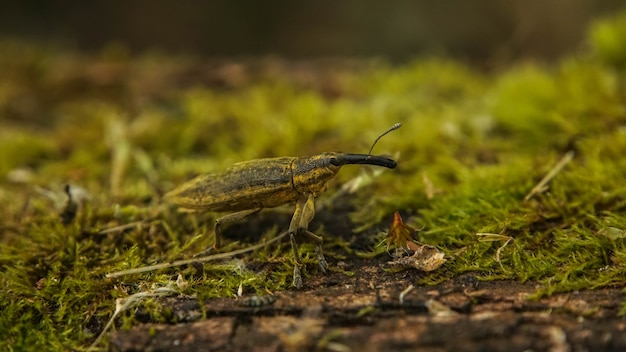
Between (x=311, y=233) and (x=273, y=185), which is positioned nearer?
(x=311, y=233)

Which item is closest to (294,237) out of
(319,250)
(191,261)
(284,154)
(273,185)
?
(319,250)

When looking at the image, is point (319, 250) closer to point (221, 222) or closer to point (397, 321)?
point (221, 222)

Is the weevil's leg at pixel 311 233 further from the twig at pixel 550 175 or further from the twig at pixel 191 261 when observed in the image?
the twig at pixel 550 175

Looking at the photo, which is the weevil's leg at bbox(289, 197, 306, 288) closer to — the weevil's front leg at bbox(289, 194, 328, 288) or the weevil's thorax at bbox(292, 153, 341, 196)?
the weevil's front leg at bbox(289, 194, 328, 288)

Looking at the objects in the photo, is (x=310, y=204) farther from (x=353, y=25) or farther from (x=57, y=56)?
(x=353, y=25)

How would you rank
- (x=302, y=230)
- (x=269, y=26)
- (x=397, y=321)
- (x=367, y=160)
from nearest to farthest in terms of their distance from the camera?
(x=397, y=321)
(x=302, y=230)
(x=367, y=160)
(x=269, y=26)

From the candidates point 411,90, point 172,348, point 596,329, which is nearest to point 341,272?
point 172,348

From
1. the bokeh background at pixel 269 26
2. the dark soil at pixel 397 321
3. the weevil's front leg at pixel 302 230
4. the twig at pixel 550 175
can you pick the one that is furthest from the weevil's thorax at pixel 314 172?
the bokeh background at pixel 269 26
